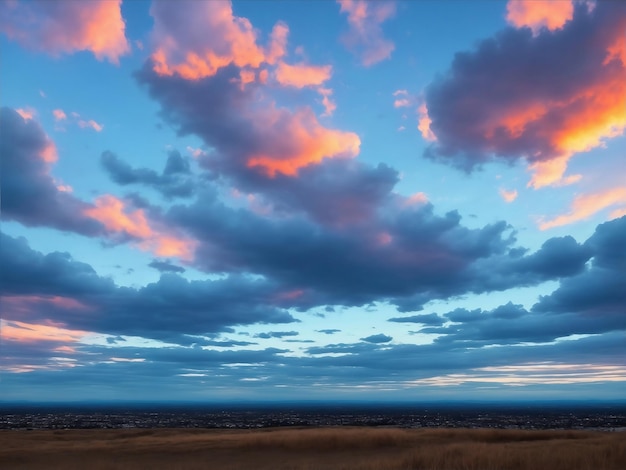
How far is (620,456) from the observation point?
23266mm

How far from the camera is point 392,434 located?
1432 inches

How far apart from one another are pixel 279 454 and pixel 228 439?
710cm

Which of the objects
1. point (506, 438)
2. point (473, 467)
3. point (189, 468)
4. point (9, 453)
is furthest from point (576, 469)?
point (9, 453)

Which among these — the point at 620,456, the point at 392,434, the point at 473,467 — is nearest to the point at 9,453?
the point at 392,434

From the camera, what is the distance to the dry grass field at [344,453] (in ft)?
73.6

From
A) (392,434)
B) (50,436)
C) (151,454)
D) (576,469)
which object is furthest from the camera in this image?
(50,436)

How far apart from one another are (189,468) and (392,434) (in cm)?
1696

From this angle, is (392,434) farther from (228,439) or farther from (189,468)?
(189,468)

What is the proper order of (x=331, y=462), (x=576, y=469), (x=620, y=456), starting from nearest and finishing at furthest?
(x=576, y=469) → (x=620, y=456) → (x=331, y=462)

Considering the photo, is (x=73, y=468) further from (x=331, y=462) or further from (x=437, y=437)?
(x=437, y=437)

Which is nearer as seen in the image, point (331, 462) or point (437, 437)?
point (331, 462)

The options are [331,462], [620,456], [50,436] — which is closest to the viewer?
[620,456]

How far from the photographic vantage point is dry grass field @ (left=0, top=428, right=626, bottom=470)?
22420 mm

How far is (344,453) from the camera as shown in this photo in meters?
31.2
